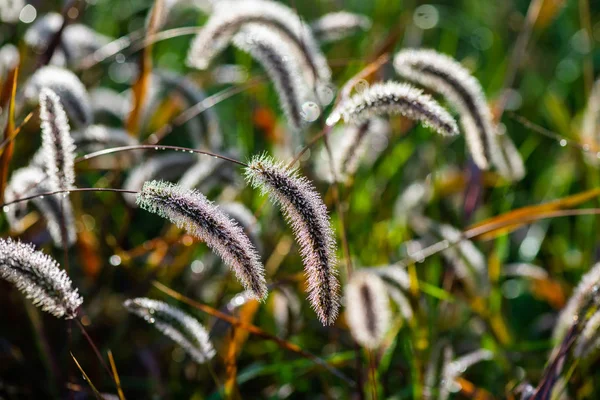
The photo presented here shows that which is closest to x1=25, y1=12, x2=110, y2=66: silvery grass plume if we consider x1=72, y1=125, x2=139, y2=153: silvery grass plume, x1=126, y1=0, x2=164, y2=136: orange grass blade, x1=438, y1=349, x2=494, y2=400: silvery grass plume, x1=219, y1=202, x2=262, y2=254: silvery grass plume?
x1=126, y1=0, x2=164, y2=136: orange grass blade

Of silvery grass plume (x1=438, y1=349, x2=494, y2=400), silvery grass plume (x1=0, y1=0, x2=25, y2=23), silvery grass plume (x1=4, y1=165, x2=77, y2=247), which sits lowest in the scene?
silvery grass plume (x1=438, y1=349, x2=494, y2=400)

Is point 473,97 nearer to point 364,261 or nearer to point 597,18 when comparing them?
point 364,261

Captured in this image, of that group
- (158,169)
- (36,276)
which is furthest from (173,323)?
(158,169)

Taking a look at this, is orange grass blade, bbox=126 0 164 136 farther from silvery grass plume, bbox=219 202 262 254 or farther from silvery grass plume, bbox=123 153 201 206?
silvery grass plume, bbox=219 202 262 254

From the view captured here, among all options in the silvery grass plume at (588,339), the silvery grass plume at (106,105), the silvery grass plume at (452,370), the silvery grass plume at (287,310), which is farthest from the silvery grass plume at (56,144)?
the silvery grass plume at (588,339)

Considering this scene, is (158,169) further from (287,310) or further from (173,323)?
(173,323)

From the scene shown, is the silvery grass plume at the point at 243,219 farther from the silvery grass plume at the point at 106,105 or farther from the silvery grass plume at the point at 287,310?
the silvery grass plume at the point at 106,105
